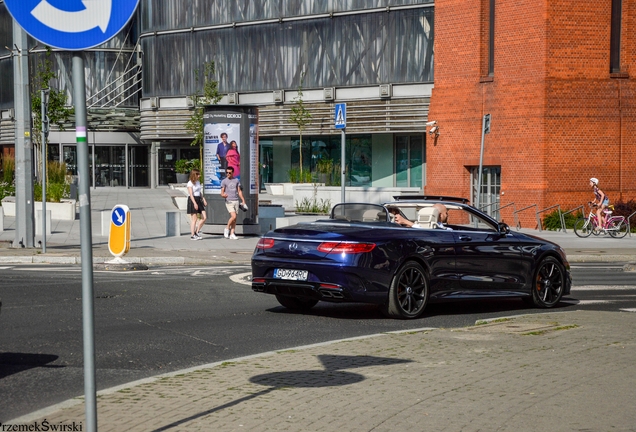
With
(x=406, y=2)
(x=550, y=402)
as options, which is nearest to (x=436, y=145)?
(x=406, y=2)

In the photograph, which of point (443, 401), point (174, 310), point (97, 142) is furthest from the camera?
point (97, 142)

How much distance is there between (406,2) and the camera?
50312 millimetres

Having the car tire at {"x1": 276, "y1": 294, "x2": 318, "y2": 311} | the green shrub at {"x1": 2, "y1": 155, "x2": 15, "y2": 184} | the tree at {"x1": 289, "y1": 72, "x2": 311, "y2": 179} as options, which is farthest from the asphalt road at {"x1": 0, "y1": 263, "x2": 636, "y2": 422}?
the tree at {"x1": 289, "y1": 72, "x2": 311, "y2": 179}

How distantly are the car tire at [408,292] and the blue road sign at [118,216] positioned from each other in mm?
8012

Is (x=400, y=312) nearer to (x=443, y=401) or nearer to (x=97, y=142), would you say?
(x=443, y=401)

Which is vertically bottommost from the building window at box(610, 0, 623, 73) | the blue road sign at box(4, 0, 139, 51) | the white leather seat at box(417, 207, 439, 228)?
the white leather seat at box(417, 207, 439, 228)

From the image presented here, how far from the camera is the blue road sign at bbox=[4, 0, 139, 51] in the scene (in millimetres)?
4805

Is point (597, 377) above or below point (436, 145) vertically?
below

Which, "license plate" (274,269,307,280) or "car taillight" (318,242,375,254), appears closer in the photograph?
"car taillight" (318,242,375,254)

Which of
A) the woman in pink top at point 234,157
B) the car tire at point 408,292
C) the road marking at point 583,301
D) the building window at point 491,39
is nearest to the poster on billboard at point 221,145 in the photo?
the woman in pink top at point 234,157

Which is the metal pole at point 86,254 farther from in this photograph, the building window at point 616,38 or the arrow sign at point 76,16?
the building window at point 616,38

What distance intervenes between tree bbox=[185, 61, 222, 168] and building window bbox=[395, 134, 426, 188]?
32.1 feet

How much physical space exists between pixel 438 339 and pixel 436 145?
2671 centimetres

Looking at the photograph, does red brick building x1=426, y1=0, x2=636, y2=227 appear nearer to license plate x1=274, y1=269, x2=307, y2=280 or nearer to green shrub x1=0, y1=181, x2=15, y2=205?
green shrub x1=0, y1=181, x2=15, y2=205
